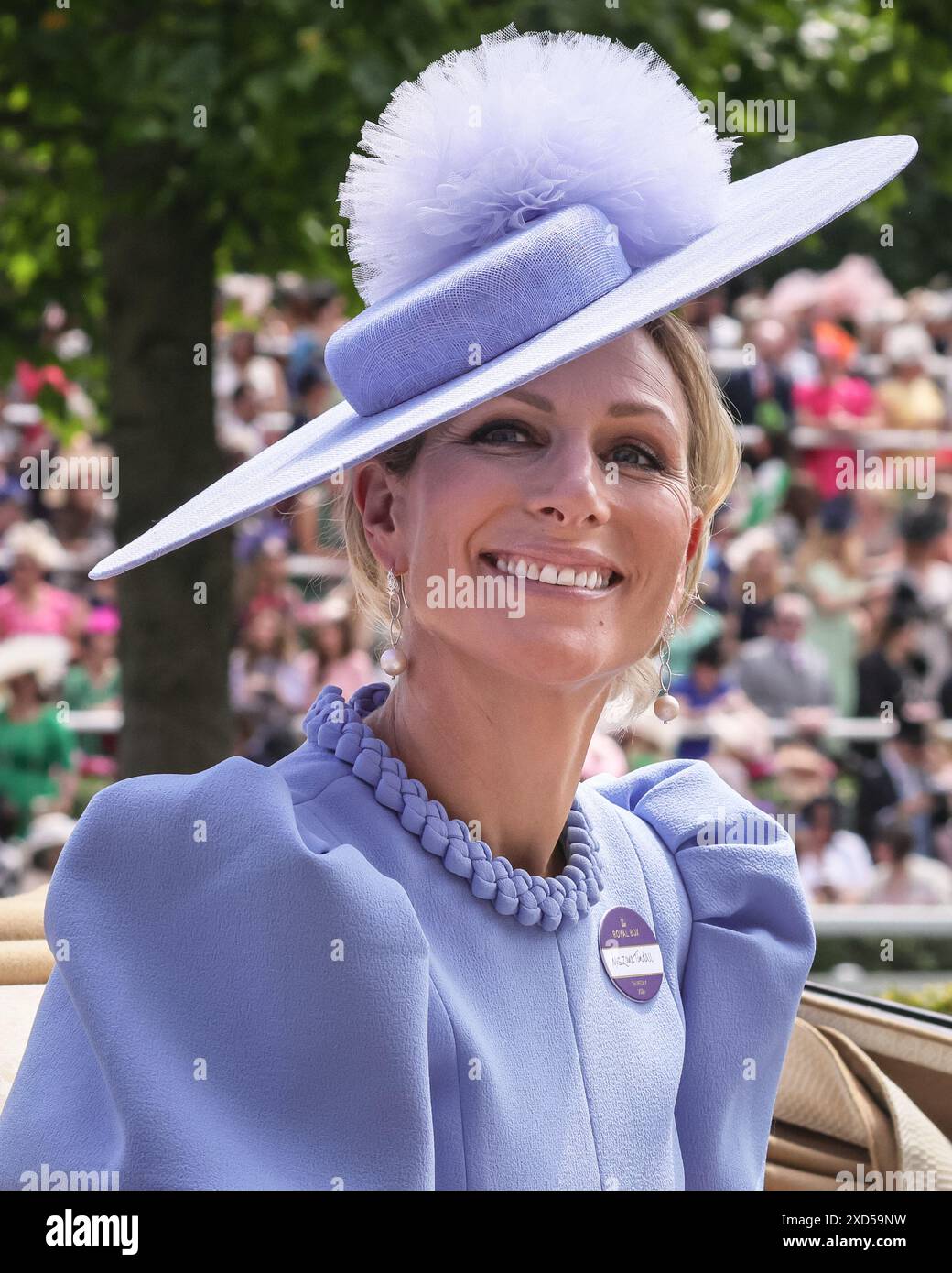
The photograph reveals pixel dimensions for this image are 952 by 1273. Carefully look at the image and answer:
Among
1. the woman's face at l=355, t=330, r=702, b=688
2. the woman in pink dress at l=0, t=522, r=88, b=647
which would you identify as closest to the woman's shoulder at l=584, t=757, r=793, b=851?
the woman's face at l=355, t=330, r=702, b=688

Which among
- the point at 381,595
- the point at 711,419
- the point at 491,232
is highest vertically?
the point at 491,232

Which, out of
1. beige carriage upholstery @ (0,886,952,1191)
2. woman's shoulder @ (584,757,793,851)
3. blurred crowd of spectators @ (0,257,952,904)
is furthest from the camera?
blurred crowd of spectators @ (0,257,952,904)

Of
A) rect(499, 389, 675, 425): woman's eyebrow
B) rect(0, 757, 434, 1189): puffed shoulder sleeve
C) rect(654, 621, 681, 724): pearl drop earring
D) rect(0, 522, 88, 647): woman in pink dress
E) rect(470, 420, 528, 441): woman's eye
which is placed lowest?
rect(0, 757, 434, 1189): puffed shoulder sleeve

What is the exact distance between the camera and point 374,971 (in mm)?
1411

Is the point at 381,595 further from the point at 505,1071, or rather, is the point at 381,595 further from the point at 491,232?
the point at 505,1071

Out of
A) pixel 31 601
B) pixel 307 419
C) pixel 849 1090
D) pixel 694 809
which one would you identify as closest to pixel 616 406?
pixel 694 809

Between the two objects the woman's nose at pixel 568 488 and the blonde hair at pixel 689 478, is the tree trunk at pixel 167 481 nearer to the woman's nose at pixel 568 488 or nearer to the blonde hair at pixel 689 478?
the blonde hair at pixel 689 478

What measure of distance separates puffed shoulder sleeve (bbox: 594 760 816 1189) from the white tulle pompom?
24.0 inches

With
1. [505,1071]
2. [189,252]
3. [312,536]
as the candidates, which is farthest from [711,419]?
[312,536]

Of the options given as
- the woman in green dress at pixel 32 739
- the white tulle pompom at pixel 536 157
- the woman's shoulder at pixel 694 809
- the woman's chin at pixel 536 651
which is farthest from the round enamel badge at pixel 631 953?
the woman in green dress at pixel 32 739

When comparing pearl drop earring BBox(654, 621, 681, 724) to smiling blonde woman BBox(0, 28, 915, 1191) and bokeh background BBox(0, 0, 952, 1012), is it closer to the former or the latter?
smiling blonde woman BBox(0, 28, 915, 1191)

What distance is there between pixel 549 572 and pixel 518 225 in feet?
1.09

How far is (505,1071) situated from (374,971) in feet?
0.66

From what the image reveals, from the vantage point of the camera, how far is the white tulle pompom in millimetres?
1641
